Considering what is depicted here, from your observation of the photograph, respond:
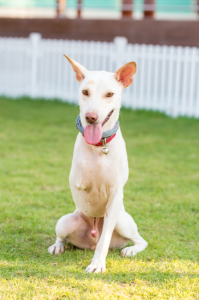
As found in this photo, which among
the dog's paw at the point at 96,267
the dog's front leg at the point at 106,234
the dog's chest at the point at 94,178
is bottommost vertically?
the dog's paw at the point at 96,267

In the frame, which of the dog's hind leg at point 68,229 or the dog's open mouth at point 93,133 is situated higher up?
the dog's open mouth at point 93,133

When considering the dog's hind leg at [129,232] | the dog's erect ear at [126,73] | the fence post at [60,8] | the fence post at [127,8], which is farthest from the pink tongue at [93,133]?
the fence post at [60,8]

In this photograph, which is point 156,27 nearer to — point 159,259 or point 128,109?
point 128,109

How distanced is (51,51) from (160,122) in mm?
4580

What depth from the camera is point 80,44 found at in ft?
40.2

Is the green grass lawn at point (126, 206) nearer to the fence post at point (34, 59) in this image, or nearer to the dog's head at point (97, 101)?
the dog's head at point (97, 101)

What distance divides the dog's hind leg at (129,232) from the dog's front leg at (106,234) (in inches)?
10.5

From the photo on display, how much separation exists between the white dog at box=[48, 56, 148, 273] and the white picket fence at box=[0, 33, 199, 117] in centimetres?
754

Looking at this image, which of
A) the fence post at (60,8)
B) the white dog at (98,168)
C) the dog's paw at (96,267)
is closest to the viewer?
the white dog at (98,168)

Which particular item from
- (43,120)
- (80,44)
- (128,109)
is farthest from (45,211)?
(80,44)

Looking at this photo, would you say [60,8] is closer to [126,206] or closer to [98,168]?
[126,206]

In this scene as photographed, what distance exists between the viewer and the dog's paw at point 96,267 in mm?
3291

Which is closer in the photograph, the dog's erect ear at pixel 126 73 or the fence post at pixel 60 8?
the dog's erect ear at pixel 126 73

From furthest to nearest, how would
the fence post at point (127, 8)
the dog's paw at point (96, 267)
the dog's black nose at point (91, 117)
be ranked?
the fence post at point (127, 8) < the dog's paw at point (96, 267) < the dog's black nose at point (91, 117)
